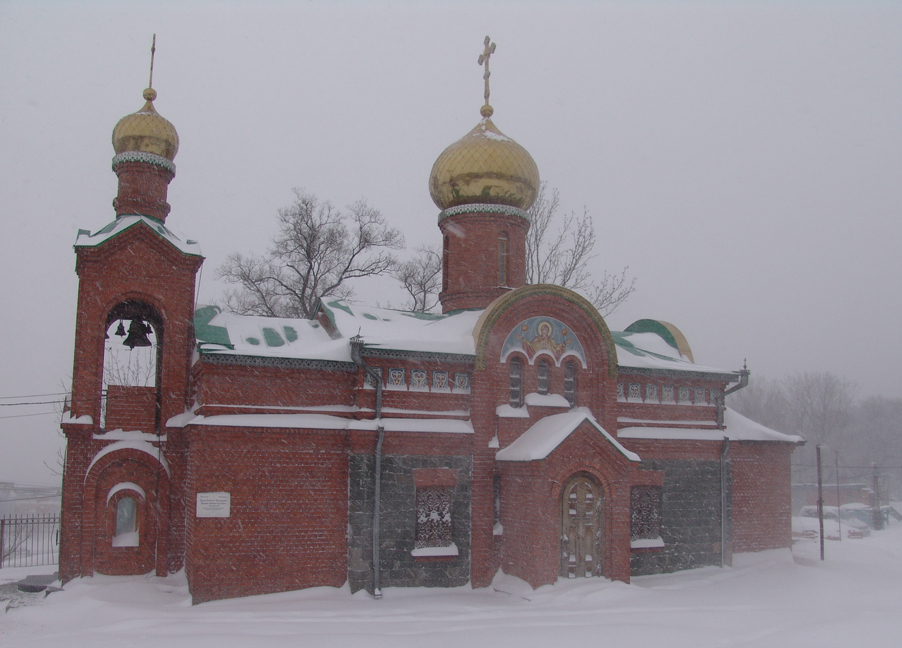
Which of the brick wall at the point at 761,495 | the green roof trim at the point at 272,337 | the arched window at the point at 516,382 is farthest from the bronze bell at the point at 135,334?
the brick wall at the point at 761,495

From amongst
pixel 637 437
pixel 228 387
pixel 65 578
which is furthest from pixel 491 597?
pixel 65 578

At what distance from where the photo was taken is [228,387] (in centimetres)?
1086

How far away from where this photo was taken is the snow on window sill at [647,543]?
12.7 m

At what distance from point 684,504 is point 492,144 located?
7548 millimetres

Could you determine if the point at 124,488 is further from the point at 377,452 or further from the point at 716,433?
the point at 716,433

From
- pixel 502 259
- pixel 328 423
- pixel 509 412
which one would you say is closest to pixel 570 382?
pixel 509 412

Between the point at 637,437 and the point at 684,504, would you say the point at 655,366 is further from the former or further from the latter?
the point at 684,504

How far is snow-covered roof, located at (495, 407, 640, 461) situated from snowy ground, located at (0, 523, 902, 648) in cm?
189

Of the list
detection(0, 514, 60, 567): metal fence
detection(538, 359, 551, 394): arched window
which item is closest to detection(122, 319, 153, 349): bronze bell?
detection(0, 514, 60, 567): metal fence

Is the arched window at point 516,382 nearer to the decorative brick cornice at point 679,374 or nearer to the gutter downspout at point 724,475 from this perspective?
the decorative brick cornice at point 679,374

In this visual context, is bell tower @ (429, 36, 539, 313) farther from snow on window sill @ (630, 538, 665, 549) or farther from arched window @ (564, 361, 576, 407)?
snow on window sill @ (630, 538, 665, 549)

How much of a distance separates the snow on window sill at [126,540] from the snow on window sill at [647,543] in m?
7.96

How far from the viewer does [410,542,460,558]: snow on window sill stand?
11172mm

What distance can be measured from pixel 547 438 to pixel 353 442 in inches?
115
